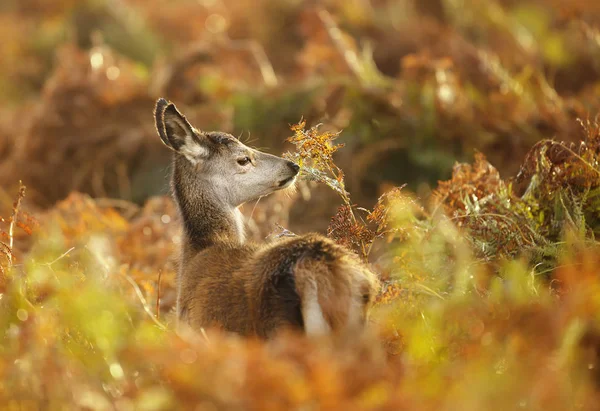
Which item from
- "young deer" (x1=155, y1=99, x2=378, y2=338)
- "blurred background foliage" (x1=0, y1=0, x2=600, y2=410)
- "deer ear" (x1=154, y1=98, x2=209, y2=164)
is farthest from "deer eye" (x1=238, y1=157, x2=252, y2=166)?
"blurred background foliage" (x1=0, y1=0, x2=600, y2=410)

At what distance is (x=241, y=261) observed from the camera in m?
4.27

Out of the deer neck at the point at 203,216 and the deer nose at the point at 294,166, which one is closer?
the deer neck at the point at 203,216

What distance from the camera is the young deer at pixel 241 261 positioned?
3.59 metres

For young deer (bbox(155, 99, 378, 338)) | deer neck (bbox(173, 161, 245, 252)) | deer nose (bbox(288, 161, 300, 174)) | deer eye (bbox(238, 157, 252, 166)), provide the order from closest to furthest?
young deer (bbox(155, 99, 378, 338)), deer neck (bbox(173, 161, 245, 252)), deer nose (bbox(288, 161, 300, 174)), deer eye (bbox(238, 157, 252, 166))

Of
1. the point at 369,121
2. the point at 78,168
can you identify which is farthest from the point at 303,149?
the point at 78,168

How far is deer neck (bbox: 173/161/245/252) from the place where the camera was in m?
5.19

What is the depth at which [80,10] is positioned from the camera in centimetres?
1875

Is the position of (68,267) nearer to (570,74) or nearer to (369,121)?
(369,121)

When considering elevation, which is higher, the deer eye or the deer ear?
the deer ear

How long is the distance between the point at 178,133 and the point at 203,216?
58 cm

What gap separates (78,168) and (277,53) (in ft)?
19.4

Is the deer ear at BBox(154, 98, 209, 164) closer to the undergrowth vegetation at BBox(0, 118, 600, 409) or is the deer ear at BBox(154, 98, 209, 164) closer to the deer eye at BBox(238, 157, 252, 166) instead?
the deer eye at BBox(238, 157, 252, 166)

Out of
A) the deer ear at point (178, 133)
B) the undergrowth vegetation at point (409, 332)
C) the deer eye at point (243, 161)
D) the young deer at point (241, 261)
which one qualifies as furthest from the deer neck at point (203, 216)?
the undergrowth vegetation at point (409, 332)

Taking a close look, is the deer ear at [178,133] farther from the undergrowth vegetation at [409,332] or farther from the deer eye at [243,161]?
the undergrowth vegetation at [409,332]
